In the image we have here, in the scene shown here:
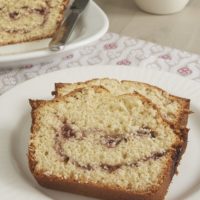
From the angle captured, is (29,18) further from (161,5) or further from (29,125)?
(29,125)

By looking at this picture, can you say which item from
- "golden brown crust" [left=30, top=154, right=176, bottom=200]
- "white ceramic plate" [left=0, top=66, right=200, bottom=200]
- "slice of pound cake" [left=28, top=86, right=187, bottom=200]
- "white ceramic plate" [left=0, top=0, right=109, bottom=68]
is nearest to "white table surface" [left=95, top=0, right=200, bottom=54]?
"white ceramic plate" [left=0, top=0, right=109, bottom=68]

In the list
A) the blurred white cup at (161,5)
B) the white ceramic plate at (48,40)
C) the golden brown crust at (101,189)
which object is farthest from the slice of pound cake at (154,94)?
the blurred white cup at (161,5)

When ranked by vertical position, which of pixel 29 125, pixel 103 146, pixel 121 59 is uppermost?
pixel 103 146

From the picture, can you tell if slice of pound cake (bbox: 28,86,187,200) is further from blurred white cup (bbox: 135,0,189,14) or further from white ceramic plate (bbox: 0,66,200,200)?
blurred white cup (bbox: 135,0,189,14)

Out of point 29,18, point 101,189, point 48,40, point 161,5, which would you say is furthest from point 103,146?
point 161,5

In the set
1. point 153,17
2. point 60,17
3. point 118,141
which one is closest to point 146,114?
point 118,141

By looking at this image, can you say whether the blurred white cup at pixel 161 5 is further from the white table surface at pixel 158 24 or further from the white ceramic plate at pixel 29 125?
the white ceramic plate at pixel 29 125
